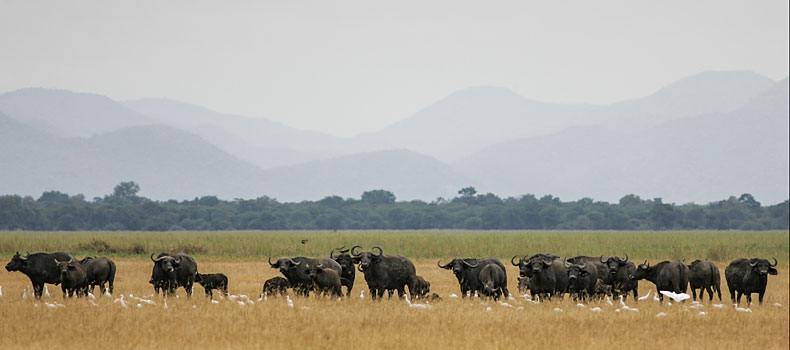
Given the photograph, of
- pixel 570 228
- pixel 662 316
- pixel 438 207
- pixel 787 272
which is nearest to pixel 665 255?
pixel 787 272

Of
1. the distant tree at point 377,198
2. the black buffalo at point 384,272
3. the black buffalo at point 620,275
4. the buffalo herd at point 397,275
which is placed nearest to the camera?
the buffalo herd at point 397,275

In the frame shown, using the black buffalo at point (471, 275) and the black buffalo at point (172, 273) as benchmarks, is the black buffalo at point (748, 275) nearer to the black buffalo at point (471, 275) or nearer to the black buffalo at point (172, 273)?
the black buffalo at point (471, 275)

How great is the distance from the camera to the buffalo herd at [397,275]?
25281 millimetres

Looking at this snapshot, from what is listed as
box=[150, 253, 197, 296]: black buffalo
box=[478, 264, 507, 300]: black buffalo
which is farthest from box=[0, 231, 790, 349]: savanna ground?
box=[150, 253, 197, 296]: black buffalo

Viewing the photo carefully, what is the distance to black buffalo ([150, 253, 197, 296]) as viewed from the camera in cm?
2541

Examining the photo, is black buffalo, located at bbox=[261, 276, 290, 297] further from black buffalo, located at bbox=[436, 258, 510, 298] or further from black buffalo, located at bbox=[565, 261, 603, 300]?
black buffalo, located at bbox=[565, 261, 603, 300]

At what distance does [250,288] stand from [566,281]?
34.0 ft

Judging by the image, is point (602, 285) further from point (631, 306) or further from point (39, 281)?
point (39, 281)

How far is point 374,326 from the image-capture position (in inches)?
821

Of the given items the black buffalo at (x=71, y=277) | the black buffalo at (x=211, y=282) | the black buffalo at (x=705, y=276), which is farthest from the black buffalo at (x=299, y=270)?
the black buffalo at (x=705, y=276)

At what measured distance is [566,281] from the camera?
85.6 ft

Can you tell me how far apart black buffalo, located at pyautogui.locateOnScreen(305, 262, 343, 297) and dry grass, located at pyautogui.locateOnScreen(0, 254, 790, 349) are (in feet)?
1.78

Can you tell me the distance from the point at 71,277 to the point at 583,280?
13162mm

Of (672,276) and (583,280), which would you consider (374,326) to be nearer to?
(583,280)
